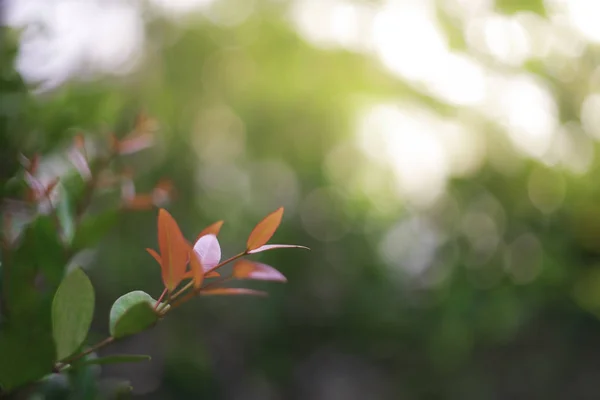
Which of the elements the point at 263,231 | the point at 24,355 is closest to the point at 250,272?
the point at 263,231

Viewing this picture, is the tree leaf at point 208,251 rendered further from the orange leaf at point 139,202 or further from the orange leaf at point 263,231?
the orange leaf at point 139,202

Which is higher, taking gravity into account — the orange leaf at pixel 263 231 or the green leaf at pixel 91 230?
the orange leaf at pixel 263 231

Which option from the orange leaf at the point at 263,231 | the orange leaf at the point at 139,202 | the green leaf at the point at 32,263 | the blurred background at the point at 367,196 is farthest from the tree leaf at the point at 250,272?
the blurred background at the point at 367,196

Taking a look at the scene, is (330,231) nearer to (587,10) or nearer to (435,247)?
(435,247)

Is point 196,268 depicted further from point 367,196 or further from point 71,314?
point 367,196

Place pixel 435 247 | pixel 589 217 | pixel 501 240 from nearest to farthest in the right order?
pixel 589 217, pixel 501 240, pixel 435 247

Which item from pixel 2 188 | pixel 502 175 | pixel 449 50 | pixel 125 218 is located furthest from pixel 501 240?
pixel 2 188

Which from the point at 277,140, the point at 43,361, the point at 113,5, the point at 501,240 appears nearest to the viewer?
the point at 43,361
